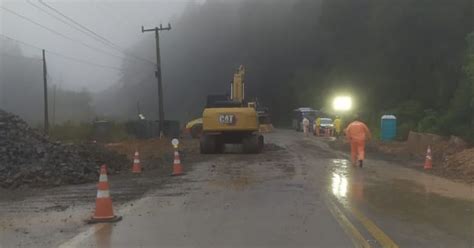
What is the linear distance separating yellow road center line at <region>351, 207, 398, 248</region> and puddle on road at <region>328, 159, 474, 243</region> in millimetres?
343

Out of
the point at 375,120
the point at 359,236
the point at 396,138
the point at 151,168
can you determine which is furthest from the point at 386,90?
the point at 359,236

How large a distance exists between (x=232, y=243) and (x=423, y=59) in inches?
1684

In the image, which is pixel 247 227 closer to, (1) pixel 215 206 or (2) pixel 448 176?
(1) pixel 215 206

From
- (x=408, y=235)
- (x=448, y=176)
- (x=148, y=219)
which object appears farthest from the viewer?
(x=448, y=176)

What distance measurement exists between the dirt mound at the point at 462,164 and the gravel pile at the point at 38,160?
984 centimetres

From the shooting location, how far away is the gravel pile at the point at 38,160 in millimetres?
15312

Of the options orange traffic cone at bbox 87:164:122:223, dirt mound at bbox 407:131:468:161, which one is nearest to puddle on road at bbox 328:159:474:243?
orange traffic cone at bbox 87:164:122:223

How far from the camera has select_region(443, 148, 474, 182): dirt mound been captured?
17198mm

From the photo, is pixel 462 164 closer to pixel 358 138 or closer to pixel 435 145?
pixel 358 138

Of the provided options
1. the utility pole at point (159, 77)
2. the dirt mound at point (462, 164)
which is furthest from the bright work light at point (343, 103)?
the dirt mound at point (462, 164)

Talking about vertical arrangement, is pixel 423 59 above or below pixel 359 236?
above

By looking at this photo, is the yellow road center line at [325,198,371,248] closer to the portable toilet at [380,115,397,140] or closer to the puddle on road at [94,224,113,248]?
the puddle on road at [94,224,113,248]

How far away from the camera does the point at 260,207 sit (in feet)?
34.5

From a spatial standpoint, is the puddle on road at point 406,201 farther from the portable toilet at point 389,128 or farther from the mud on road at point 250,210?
the portable toilet at point 389,128
